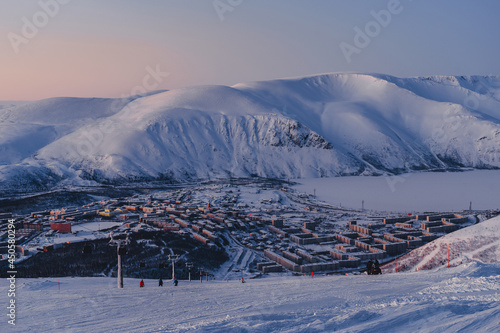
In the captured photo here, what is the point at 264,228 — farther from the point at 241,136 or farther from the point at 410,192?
the point at 241,136

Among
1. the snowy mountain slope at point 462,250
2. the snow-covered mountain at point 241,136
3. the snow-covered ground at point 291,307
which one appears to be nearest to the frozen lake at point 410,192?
the snow-covered mountain at point 241,136

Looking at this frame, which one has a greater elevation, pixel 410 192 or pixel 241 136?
pixel 241 136

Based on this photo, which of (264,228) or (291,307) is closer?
(291,307)

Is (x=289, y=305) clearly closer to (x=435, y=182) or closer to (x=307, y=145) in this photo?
(x=435, y=182)

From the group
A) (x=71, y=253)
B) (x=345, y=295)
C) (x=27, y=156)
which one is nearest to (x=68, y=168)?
(x=27, y=156)

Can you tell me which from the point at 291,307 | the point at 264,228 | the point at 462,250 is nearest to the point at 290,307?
the point at 291,307

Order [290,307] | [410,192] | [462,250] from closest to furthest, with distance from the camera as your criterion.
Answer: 1. [290,307]
2. [462,250]
3. [410,192]
